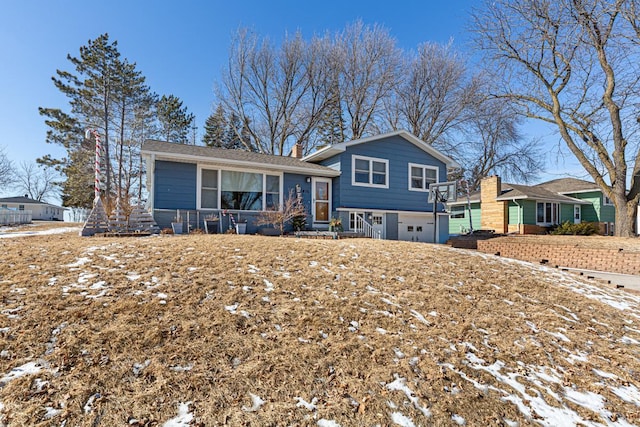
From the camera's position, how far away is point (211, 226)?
10703 mm

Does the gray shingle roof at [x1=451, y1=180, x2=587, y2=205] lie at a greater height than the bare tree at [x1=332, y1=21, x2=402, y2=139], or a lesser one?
lesser

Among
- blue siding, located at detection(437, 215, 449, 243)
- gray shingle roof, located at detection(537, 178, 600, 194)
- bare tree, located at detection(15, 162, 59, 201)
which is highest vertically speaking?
bare tree, located at detection(15, 162, 59, 201)

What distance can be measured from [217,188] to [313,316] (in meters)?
8.74

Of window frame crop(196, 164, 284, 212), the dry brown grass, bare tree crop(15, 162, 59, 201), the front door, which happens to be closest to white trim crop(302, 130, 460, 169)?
the front door

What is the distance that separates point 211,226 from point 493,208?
2017 cm

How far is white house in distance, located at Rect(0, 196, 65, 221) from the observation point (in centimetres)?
3653

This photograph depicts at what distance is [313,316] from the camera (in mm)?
3670

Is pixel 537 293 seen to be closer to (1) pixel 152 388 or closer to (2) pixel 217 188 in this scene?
(1) pixel 152 388

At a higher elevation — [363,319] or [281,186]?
[281,186]

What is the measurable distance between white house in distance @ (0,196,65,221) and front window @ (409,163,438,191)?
139ft

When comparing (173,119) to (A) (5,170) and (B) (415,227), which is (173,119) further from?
(B) (415,227)

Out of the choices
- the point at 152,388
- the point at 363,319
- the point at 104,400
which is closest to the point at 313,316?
the point at 363,319

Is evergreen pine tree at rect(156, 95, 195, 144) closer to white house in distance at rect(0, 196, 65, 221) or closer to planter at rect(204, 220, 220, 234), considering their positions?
white house in distance at rect(0, 196, 65, 221)

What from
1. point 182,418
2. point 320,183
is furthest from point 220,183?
point 182,418
